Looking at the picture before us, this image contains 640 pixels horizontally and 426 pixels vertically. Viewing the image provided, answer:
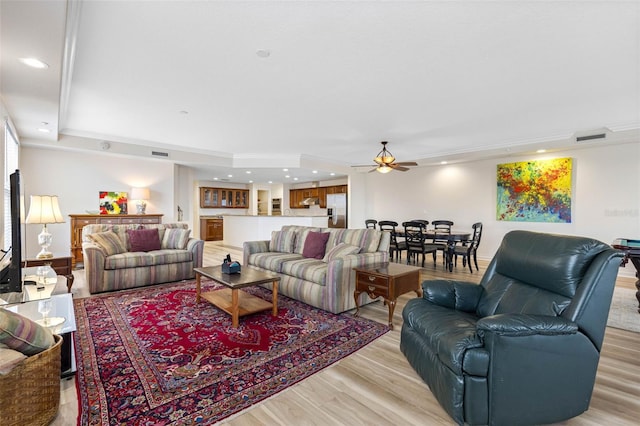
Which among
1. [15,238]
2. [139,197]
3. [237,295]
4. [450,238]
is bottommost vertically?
[237,295]

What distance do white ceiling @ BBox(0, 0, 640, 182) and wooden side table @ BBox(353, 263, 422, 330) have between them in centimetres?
200

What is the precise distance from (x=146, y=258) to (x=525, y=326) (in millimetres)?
4653

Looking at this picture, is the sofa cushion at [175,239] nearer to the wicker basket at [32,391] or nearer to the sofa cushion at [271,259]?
the sofa cushion at [271,259]

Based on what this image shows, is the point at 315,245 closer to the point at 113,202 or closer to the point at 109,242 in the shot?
the point at 109,242

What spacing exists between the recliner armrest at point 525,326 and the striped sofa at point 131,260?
14.5 feet

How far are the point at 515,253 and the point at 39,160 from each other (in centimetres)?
716

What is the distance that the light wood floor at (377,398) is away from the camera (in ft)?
5.64

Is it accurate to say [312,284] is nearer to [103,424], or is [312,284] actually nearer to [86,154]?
[103,424]

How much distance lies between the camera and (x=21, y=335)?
5.12 ft

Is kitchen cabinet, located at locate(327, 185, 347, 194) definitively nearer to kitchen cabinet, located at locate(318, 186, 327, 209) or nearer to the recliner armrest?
kitchen cabinet, located at locate(318, 186, 327, 209)

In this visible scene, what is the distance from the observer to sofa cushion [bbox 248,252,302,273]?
13.5 ft

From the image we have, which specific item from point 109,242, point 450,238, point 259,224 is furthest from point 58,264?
point 450,238

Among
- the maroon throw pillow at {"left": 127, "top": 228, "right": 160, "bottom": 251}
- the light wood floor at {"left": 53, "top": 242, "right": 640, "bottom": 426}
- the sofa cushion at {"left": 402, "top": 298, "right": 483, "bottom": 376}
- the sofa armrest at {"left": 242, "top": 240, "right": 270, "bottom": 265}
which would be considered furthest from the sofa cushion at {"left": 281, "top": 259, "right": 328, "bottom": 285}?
the maroon throw pillow at {"left": 127, "top": 228, "right": 160, "bottom": 251}

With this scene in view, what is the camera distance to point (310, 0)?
1.95 m
